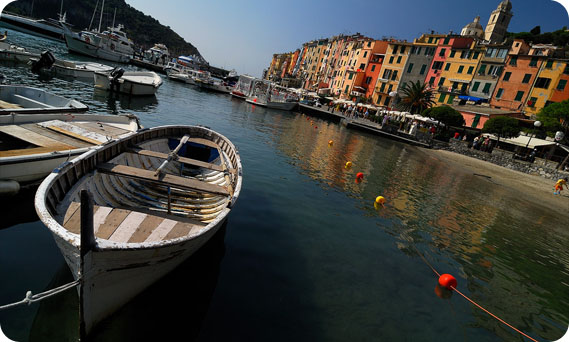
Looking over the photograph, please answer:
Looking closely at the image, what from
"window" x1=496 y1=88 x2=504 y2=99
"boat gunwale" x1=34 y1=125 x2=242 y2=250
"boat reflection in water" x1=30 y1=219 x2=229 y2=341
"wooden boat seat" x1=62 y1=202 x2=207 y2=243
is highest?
"window" x1=496 y1=88 x2=504 y2=99

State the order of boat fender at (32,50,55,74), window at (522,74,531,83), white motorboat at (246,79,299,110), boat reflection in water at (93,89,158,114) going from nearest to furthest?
boat reflection in water at (93,89,158,114) < boat fender at (32,50,55,74) < window at (522,74,531,83) < white motorboat at (246,79,299,110)

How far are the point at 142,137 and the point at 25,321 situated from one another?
574 centimetres

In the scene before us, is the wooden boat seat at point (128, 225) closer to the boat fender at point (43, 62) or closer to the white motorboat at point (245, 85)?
the boat fender at point (43, 62)

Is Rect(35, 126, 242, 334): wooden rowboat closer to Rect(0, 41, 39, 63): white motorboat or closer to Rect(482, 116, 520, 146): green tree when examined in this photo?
Rect(0, 41, 39, 63): white motorboat

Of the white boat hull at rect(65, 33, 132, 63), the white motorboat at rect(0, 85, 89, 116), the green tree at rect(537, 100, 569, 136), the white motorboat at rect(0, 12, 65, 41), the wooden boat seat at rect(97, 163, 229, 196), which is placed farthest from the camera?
the white motorboat at rect(0, 12, 65, 41)

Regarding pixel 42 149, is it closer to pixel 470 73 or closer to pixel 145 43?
pixel 470 73

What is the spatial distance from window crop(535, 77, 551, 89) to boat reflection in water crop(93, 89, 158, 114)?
48814mm

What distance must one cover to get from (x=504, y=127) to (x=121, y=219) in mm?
Result: 37767

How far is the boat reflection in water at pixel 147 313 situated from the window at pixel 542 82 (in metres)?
50.7

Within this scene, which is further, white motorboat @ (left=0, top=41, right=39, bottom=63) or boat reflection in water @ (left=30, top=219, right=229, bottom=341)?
white motorboat @ (left=0, top=41, right=39, bottom=63)

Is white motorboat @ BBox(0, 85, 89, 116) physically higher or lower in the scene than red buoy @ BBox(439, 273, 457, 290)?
higher

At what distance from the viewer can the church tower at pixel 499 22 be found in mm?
84213

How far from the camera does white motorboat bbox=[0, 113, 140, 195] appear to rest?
6773mm

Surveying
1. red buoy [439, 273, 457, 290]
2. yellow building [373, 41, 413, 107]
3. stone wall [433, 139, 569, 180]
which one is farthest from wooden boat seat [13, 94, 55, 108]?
yellow building [373, 41, 413, 107]
